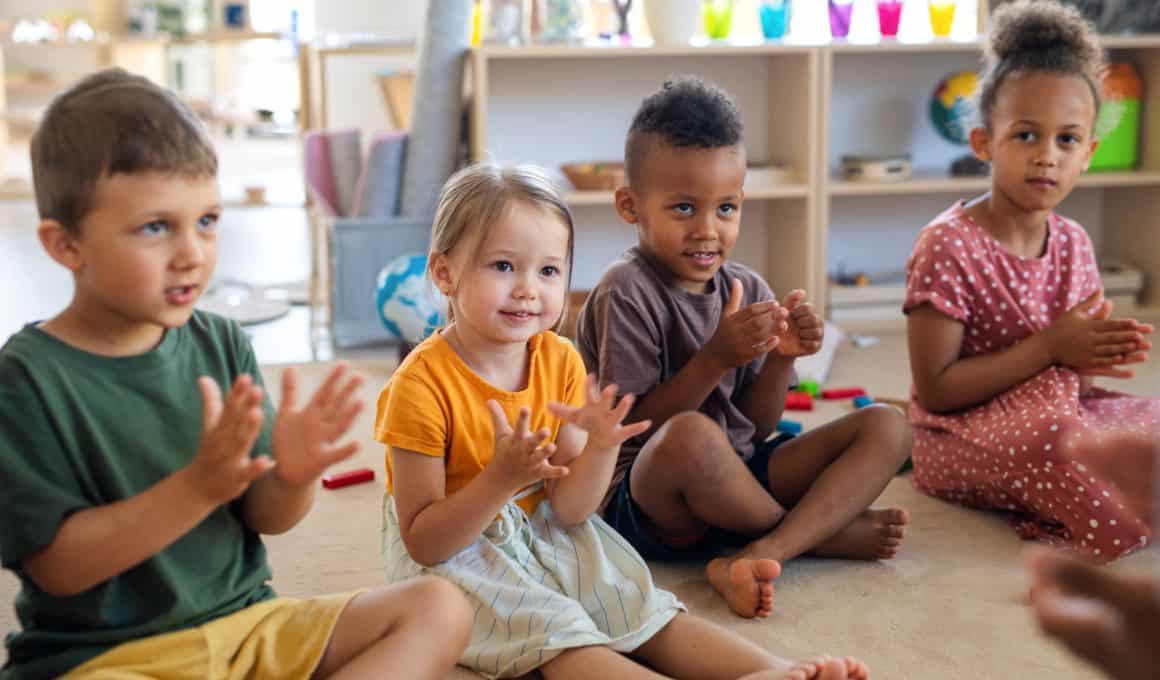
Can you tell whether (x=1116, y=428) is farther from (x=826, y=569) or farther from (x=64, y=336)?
(x=64, y=336)

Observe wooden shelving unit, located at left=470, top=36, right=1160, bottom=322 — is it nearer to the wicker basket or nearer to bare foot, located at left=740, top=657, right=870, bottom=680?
the wicker basket

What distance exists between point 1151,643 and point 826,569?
3.00 feet

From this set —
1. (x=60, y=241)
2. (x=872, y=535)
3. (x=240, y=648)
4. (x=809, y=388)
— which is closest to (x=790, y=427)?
(x=809, y=388)

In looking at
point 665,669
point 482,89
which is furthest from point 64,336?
point 482,89

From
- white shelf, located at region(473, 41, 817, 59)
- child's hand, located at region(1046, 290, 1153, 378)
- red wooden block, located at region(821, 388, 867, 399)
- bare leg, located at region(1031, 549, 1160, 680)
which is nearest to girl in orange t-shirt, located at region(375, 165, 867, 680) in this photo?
bare leg, located at region(1031, 549, 1160, 680)

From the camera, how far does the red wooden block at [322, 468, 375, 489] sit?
188cm

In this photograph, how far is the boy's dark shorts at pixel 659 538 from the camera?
1.52 m

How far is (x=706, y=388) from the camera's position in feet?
4.78

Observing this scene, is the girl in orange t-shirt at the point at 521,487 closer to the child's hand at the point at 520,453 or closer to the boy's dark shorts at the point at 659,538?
the child's hand at the point at 520,453

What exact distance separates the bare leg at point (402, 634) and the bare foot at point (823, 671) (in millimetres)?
278

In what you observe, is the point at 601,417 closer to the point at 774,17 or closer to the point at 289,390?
the point at 289,390

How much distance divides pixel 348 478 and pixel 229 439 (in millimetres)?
1021

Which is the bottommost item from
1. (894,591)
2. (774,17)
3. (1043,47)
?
(894,591)

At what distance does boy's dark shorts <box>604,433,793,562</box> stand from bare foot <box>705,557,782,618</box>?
0.13 meters
